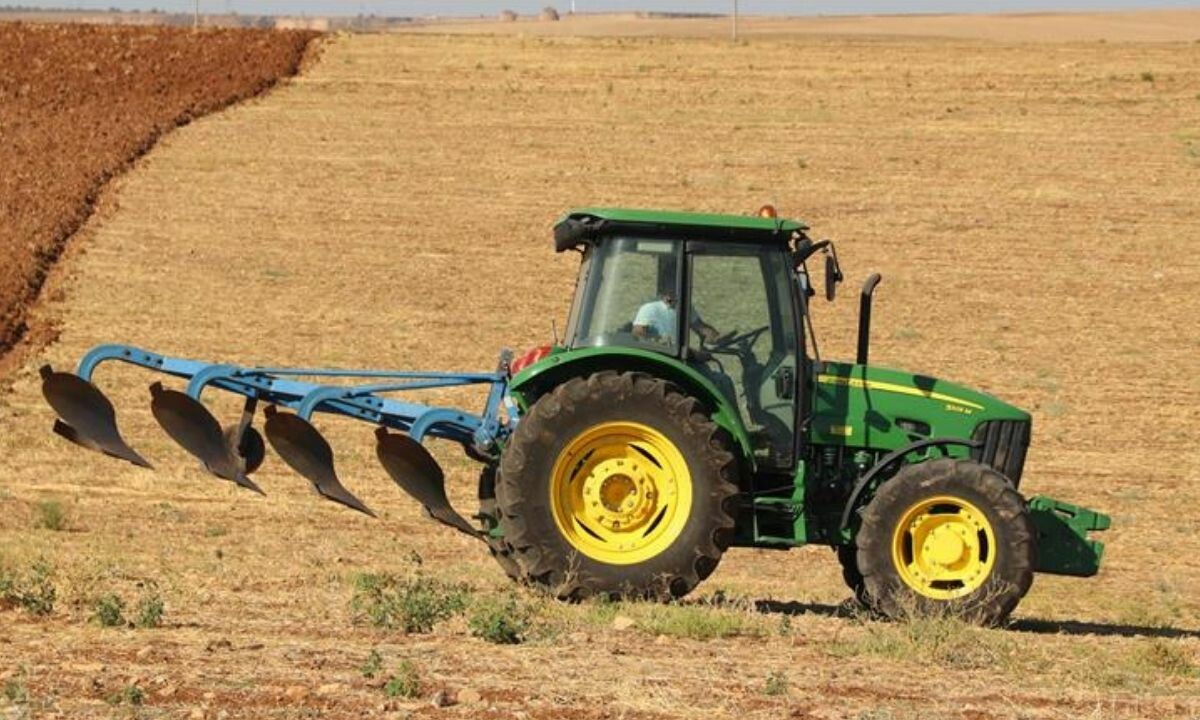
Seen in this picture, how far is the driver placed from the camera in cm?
1066

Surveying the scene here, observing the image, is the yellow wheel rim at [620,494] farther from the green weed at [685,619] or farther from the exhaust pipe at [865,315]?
the exhaust pipe at [865,315]

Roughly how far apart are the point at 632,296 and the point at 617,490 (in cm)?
105

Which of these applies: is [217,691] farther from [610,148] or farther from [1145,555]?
[610,148]

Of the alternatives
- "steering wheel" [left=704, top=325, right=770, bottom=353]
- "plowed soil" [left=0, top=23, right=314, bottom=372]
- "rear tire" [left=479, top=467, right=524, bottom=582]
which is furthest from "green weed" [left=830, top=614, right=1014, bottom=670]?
"plowed soil" [left=0, top=23, right=314, bottom=372]

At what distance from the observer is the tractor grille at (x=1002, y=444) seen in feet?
36.8

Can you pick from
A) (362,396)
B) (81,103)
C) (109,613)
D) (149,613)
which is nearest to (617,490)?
(362,396)

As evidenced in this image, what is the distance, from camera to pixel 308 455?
1145 cm

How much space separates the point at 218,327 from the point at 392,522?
832cm

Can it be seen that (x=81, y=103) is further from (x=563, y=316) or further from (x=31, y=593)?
(x=31, y=593)

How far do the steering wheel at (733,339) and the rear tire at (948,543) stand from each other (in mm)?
1019

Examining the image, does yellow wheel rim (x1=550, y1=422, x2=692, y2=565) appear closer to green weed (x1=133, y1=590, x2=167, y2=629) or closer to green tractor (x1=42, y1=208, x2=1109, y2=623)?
green tractor (x1=42, y1=208, x2=1109, y2=623)

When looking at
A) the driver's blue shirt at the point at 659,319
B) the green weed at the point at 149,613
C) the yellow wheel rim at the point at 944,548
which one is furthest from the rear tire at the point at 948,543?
the green weed at the point at 149,613

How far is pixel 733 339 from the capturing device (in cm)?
1073

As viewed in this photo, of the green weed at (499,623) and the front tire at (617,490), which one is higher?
the front tire at (617,490)
